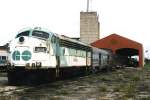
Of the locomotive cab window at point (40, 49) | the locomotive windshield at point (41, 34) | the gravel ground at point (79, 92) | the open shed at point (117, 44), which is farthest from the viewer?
the open shed at point (117, 44)

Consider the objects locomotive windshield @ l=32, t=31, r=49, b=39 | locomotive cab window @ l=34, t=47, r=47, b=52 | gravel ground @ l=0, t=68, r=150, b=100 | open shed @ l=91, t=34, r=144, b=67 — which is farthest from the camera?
open shed @ l=91, t=34, r=144, b=67

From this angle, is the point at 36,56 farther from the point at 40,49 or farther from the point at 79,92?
the point at 79,92

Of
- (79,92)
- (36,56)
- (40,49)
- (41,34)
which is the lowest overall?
(79,92)

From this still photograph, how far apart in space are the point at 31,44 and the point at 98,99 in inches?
319

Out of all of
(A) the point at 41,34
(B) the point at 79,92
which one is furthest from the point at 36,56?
(B) the point at 79,92

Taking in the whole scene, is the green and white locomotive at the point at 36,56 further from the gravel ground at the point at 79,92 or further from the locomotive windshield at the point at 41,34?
the gravel ground at the point at 79,92

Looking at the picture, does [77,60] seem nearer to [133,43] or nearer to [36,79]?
[36,79]

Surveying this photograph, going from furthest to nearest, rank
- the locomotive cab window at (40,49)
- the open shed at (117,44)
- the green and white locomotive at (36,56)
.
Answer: the open shed at (117,44) → the locomotive cab window at (40,49) → the green and white locomotive at (36,56)

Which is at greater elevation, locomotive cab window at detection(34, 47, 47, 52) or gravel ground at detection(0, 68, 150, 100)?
A: locomotive cab window at detection(34, 47, 47, 52)

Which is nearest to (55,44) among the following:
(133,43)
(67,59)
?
(67,59)

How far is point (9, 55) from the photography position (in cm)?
2345

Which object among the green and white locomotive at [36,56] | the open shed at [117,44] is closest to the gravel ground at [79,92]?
the green and white locomotive at [36,56]

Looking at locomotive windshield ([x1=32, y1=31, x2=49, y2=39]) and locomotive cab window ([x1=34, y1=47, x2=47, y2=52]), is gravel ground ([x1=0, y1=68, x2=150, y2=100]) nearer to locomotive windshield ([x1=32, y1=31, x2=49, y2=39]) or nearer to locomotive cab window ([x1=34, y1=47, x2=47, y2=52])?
locomotive cab window ([x1=34, y1=47, x2=47, y2=52])

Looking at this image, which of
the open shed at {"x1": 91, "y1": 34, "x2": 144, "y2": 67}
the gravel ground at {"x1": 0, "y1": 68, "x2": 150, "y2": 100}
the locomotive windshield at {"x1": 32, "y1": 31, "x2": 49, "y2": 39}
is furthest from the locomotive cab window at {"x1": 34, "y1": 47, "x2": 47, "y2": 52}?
the open shed at {"x1": 91, "y1": 34, "x2": 144, "y2": 67}
